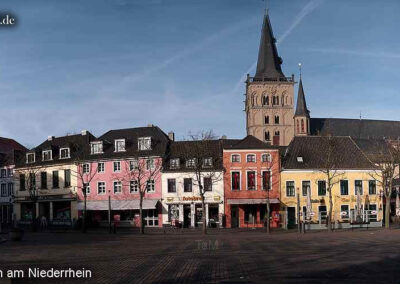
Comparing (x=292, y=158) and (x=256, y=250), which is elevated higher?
(x=292, y=158)

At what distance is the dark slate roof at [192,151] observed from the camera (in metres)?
50.6

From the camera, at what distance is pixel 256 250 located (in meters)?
25.9

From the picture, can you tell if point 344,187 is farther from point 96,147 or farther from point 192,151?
point 96,147

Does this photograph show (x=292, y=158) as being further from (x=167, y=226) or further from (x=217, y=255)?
(x=217, y=255)

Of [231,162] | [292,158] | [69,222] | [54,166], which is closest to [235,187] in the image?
[231,162]

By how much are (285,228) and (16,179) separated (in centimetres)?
3709

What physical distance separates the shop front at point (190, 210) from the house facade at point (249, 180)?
1.35 metres

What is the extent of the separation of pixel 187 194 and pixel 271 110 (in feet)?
198

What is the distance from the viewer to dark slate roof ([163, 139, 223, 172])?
5062cm

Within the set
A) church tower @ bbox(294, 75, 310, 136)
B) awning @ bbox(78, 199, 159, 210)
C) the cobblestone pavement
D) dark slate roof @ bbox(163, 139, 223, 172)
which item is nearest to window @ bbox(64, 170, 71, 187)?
awning @ bbox(78, 199, 159, 210)

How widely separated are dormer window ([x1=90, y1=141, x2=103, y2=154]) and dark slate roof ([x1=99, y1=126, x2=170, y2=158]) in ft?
1.56

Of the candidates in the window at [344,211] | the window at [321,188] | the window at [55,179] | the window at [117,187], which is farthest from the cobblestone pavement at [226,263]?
the window at [55,179]

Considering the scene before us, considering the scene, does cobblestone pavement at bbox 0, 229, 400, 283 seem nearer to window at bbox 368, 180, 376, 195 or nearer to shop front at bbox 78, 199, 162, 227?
shop front at bbox 78, 199, 162, 227

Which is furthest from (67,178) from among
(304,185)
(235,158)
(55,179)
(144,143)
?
(304,185)
